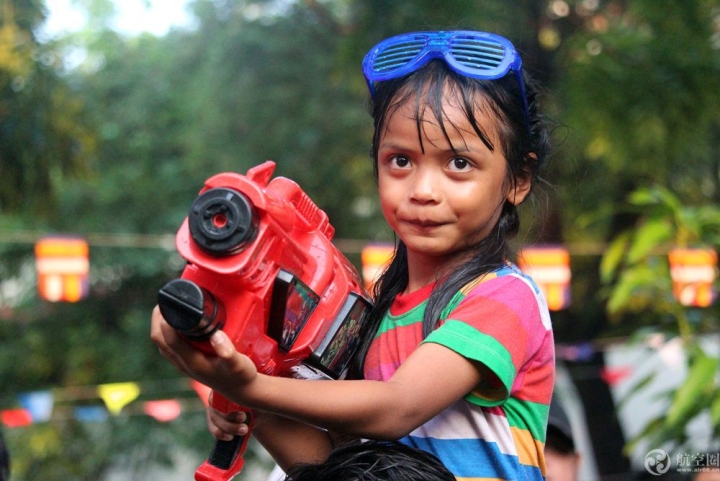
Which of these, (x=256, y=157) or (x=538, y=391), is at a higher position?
(x=538, y=391)

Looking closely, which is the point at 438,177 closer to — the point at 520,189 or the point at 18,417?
the point at 520,189

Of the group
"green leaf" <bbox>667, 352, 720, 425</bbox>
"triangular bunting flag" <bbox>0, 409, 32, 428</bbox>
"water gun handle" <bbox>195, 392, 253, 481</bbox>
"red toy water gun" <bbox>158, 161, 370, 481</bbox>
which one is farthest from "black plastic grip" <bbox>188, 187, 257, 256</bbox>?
"triangular bunting flag" <bbox>0, 409, 32, 428</bbox>

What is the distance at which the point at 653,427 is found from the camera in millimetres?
3551

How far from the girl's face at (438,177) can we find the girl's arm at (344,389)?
196 mm

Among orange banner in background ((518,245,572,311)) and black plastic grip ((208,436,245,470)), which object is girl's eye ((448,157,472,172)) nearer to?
black plastic grip ((208,436,245,470))

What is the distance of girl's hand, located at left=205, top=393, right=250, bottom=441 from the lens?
1.24 meters

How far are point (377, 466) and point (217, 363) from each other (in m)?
0.28

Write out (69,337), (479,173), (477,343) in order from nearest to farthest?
(477,343) < (479,173) < (69,337)

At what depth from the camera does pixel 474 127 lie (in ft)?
4.17

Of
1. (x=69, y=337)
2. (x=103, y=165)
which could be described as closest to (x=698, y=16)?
(x=103, y=165)

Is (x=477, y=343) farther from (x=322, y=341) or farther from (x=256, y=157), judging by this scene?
(x=256, y=157)

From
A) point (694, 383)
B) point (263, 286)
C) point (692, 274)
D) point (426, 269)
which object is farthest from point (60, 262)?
point (263, 286)

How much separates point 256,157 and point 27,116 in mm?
3155

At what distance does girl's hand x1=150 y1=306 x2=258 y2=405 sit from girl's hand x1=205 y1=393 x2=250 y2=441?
19cm
